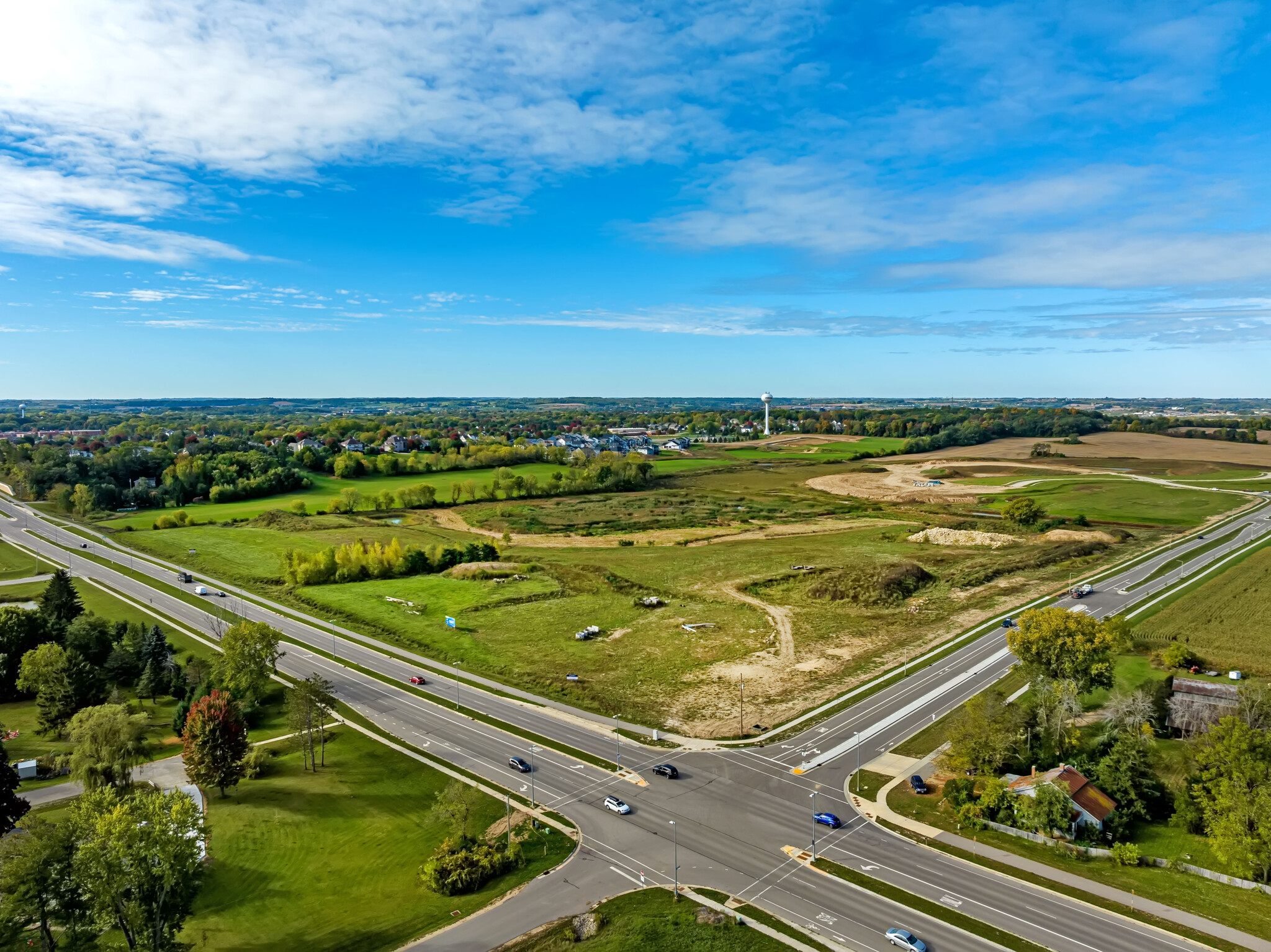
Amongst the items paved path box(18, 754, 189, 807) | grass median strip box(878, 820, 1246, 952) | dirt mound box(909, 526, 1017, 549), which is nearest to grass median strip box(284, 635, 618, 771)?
paved path box(18, 754, 189, 807)

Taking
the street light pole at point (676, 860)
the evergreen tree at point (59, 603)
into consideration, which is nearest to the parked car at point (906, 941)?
the street light pole at point (676, 860)

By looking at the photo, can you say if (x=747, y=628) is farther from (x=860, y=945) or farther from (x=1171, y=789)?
(x=860, y=945)

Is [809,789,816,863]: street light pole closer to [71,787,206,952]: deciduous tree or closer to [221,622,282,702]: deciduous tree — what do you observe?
[71,787,206,952]: deciduous tree

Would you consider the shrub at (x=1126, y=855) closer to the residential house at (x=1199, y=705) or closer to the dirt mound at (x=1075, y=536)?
the residential house at (x=1199, y=705)

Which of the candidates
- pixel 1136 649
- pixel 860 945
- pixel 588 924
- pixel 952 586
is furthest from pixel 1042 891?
pixel 952 586

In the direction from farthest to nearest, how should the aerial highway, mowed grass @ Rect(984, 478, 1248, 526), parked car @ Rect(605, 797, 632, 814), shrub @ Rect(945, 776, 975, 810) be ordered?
mowed grass @ Rect(984, 478, 1248, 526)
parked car @ Rect(605, 797, 632, 814)
shrub @ Rect(945, 776, 975, 810)
the aerial highway

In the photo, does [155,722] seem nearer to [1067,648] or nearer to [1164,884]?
[1164,884]

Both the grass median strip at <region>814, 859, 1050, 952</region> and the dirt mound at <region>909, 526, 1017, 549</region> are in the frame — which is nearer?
the grass median strip at <region>814, 859, 1050, 952</region>
